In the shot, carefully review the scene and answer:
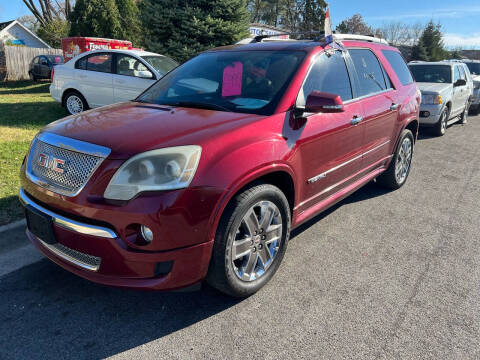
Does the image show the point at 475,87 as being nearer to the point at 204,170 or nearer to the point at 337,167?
the point at 337,167

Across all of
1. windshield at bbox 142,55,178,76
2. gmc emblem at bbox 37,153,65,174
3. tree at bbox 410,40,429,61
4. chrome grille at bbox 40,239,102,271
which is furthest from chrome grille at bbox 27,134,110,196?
tree at bbox 410,40,429,61

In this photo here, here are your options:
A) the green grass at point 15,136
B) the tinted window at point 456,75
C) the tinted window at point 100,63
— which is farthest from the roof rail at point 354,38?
the tinted window at point 456,75

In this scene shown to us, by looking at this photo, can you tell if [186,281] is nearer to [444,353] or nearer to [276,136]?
[276,136]

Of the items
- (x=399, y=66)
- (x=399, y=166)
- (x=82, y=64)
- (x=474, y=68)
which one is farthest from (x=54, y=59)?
(x=399, y=166)

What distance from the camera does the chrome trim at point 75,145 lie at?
2389 mm

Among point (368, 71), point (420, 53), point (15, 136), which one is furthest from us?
point (420, 53)

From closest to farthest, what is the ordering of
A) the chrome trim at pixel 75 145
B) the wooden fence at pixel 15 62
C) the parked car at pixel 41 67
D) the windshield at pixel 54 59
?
the chrome trim at pixel 75 145
the parked car at pixel 41 67
the windshield at pixel 54 59
the wooden fence at pixel 15 62

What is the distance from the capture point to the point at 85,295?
112 inches

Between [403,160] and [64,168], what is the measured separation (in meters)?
4.50

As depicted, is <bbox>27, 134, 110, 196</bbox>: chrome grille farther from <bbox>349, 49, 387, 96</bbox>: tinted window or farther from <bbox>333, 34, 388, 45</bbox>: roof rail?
<bbox>349, 49, 387, 96</bbox>: tinted window

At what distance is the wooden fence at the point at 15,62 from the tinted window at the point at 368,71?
2263 cm

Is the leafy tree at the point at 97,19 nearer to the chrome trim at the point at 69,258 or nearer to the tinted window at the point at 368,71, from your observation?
the tinted window at the point at 368,71

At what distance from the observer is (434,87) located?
31.2 ft

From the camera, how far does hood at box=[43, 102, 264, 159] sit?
2426mm
